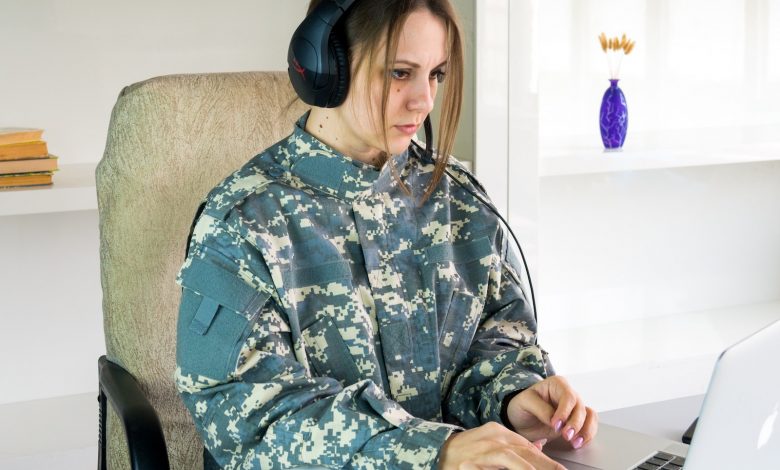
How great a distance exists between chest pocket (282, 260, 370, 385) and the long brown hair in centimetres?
16

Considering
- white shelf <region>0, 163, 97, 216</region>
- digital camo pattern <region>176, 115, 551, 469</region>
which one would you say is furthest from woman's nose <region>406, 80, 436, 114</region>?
white shelf <region>0, 163, 97, 216</region>

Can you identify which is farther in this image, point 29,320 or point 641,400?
point 641,400

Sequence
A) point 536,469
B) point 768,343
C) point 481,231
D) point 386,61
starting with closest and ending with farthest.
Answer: point 768,343, point 536,469, point 386,61, point 481,231

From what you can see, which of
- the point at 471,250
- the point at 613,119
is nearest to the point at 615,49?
the point at 613,119

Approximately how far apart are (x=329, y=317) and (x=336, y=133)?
0.24 meters

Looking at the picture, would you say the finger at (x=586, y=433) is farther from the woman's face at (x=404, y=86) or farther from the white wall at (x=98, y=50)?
the white wall at (x=98, y=50)

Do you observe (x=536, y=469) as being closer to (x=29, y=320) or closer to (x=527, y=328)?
(x=527, y=328)

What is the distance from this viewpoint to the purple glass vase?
2.54 m

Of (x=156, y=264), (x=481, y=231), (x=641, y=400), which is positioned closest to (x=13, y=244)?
(x=156, y=264)

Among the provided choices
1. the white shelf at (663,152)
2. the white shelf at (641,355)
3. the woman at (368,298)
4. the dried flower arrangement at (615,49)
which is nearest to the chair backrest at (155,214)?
the woman at (368,298)

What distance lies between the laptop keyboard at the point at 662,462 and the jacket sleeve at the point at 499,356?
22cm

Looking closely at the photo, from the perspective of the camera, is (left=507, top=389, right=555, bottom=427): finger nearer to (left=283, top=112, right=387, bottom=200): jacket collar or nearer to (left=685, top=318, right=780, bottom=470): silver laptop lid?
(left=283, top=112, right=387, bottom=200): jacket collar

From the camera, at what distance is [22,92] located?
7.21 ft

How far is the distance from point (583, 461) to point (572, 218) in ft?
6.00
